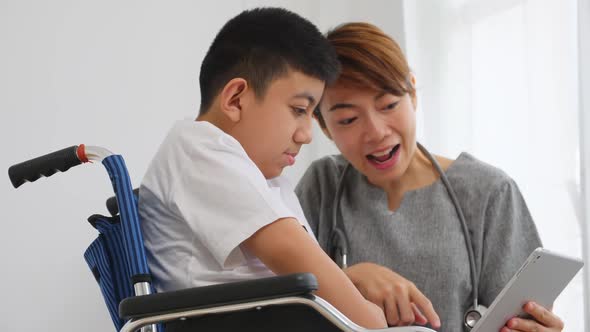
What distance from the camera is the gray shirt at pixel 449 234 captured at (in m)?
1.60

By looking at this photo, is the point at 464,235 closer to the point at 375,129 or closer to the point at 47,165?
the point at 375,129

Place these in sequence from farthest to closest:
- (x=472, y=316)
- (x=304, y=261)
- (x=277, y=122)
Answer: (x=472, y=316) → (x=277, y=122) → (x=304, y=261)

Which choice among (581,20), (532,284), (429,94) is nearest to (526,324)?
(532,284)

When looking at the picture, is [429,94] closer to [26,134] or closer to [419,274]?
[419,274]

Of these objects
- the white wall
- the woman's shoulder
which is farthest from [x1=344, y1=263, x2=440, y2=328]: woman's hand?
the white wall

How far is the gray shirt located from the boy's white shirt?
648mm

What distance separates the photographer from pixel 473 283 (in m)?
1.59

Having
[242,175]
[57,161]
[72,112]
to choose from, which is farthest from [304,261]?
[72,112]

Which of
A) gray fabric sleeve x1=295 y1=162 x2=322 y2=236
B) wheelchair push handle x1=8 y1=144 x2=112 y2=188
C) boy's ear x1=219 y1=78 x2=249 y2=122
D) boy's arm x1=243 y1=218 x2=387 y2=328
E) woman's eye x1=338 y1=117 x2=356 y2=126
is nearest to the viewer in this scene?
boy's arm x1=243 y1=218 x2=387 y2=328

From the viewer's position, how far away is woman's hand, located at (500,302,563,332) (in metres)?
1.35

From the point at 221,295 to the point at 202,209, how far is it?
20 cm

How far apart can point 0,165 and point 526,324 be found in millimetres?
1703

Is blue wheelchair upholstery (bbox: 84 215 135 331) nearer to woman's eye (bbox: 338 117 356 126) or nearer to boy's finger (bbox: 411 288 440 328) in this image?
A: boy's finger (bbox: 411 288 440 328)

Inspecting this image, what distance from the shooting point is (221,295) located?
0.86 meters
